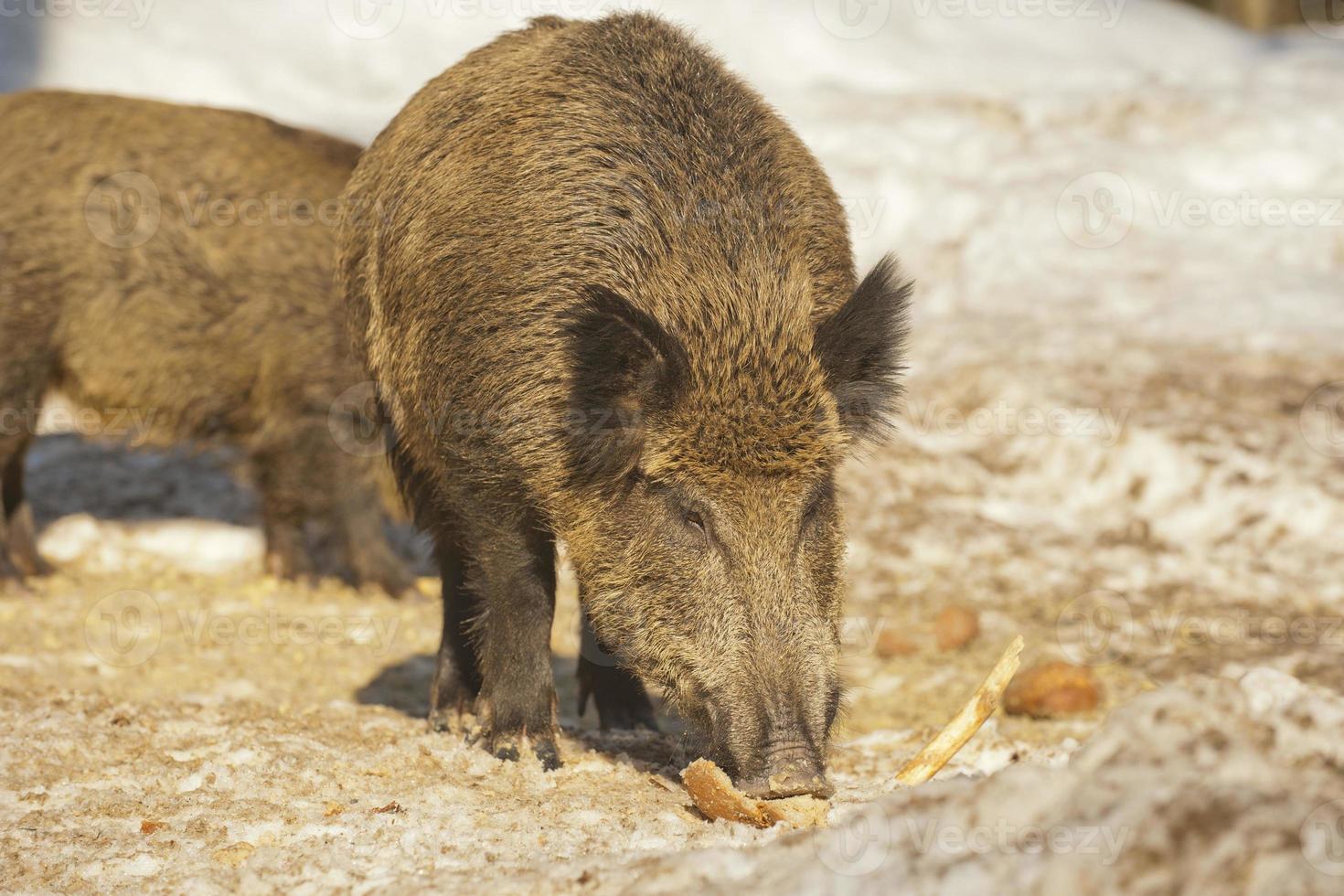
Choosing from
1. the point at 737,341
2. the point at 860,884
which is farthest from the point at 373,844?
the point at 737,341

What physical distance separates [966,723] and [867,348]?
1.14 metres

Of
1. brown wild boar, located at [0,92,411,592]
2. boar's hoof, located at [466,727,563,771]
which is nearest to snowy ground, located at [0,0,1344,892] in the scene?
boar's hoof, located at [466,727,563,771]

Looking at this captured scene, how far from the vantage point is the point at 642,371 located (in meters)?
4.02

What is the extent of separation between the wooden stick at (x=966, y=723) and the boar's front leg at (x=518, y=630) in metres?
1.13

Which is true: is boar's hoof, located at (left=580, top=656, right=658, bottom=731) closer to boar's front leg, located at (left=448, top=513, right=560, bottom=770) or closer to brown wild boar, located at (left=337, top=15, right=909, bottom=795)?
brown wild boar, located at (left=337, top=15, right=909, bottom=795)

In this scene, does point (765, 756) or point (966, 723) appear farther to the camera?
point (966, 723)

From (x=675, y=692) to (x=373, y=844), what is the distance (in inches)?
37.3

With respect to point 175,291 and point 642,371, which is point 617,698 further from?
point 175,291

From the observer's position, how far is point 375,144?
5.51 m

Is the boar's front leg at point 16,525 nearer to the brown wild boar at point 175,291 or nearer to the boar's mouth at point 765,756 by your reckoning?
the brown wild boar at point 175,291

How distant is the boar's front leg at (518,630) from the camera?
445 centimetres

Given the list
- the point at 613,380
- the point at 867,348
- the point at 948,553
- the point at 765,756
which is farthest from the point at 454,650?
the point at 948,553

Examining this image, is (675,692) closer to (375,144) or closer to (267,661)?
(375,144)

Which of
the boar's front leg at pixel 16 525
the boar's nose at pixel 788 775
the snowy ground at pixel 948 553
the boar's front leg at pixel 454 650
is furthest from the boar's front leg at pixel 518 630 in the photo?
the boar's front leg at pixel 16 525
